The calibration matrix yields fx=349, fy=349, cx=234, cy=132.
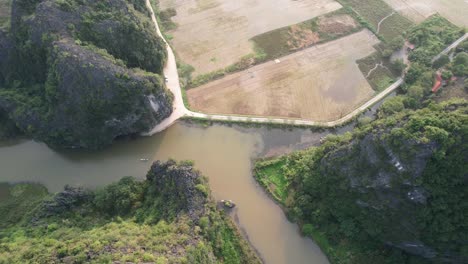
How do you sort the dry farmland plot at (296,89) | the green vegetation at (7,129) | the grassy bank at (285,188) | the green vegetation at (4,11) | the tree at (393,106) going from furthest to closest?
the green vegetation at (4,11) < the dry farmland plot at (296,89) < the tree at (393,106) < the green vegetation at (7,129) < the grassy bank at (285,188)

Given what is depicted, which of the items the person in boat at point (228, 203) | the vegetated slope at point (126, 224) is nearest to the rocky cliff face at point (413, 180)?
the person in boat at point (228, 203)

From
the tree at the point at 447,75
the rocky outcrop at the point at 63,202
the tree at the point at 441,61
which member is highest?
the rocky outcrop at the point at 63,202

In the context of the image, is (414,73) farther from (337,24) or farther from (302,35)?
(302,35)

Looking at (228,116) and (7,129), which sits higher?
(7,129)

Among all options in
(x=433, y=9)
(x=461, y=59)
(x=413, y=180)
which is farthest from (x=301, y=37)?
(x=413, y=180)

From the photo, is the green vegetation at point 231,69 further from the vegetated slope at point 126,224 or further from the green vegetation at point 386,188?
the vegetated slope at point 126,224

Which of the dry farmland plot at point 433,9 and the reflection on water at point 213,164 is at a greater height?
the dry farmland plot at point 433,9

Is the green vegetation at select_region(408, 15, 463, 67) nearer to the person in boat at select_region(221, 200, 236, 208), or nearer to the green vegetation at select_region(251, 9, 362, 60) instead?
the green vegetation at select_region(251, 9, 362, 60)

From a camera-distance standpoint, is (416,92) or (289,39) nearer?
(416,92)
